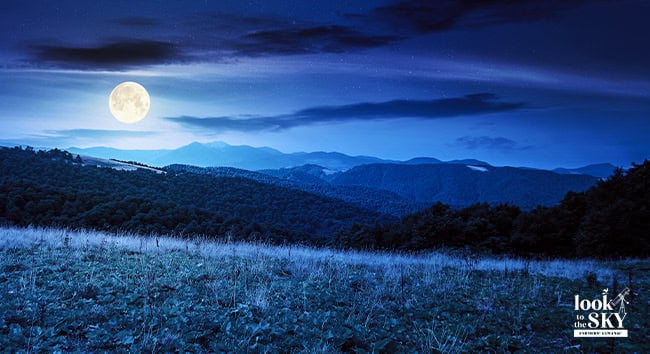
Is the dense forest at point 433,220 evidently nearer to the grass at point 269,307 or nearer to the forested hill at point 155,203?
the forested hill at point 155,203

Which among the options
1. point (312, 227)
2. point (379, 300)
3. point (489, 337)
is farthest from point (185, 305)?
point (312, 227)

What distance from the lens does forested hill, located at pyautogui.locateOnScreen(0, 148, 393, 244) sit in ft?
151

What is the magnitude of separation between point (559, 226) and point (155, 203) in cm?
4625

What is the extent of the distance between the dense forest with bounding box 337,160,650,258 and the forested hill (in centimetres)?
1166

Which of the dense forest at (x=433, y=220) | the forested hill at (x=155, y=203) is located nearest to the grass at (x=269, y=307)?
the dense forest at (x=433, y=220)

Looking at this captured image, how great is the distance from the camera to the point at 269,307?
7121 millimetres

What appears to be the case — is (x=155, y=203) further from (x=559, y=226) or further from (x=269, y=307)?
(x=269, y=307)

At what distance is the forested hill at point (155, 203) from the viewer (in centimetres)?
4590

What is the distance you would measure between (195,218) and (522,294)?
50187mm

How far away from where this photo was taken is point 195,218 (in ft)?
180

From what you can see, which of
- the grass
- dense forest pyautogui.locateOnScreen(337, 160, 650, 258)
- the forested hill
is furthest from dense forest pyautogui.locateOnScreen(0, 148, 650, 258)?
the grass

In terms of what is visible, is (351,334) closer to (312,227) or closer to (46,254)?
(46,254)

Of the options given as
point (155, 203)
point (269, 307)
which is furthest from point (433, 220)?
point (155, 203)

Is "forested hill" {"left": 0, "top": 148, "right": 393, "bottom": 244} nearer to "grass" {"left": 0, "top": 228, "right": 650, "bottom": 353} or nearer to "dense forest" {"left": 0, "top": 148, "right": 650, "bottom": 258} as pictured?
"dense forest" {"left": 0, "top": 148, "right": 650, "bottom": 258}
